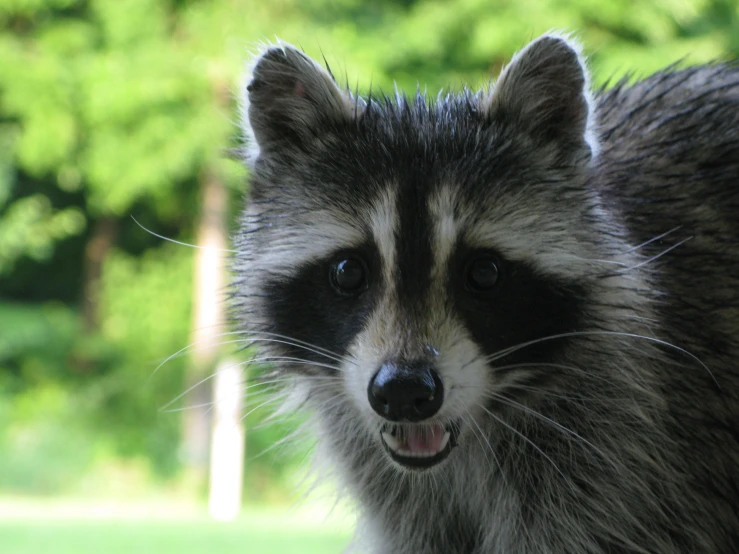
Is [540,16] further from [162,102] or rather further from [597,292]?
[597,292]

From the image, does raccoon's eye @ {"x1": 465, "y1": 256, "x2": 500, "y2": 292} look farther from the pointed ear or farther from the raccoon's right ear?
the raccoon's right ear

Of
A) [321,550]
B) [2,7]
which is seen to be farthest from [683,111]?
[2,7]

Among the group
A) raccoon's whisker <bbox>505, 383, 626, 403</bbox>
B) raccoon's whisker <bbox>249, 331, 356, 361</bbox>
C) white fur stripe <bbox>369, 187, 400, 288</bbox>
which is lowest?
raccoon's whisker <bbox>505, 383, 626, 403</bbox>

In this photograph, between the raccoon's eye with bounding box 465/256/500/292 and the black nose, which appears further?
the raccoon's eye with bounding box 465/256/500/292

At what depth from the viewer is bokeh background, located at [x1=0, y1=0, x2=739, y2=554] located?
5133 millimetres

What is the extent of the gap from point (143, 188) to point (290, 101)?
4644 mm

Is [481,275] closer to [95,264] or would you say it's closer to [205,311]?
[205,311]

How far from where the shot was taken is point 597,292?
162cm

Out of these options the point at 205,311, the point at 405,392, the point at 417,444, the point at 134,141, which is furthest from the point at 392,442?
the point at 134,141

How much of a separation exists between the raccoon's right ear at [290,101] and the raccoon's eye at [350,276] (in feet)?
0.94

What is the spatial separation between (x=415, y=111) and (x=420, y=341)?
49 centimetres

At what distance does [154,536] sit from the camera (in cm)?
336

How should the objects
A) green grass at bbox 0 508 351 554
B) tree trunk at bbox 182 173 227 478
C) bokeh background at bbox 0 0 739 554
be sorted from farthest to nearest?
1. tree trunk at bbox 182 173 227 478
2. bokeh background at bbox 0 0 739 554
3. green grass at bbox 0 508 351 554

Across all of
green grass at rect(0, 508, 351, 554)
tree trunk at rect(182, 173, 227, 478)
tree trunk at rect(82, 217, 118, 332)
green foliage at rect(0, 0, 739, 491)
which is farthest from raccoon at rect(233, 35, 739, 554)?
tree trunk at rect(82, 217, 118, 332)
